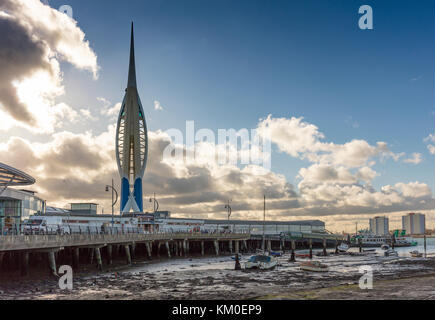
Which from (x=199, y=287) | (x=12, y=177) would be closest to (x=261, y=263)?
(x=199, y=287)

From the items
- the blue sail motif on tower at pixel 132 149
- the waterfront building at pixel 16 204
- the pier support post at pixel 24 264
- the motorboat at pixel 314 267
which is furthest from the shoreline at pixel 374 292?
the blue sail motif on tower at pixel 132 149

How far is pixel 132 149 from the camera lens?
14500 cm

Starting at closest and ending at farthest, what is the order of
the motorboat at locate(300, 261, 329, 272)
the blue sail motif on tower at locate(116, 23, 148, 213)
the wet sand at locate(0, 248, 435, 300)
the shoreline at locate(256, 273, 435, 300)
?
the shoreline at locate(256, 273, 435, 300), the wet sand at locate(0, 248, 435, 300), the motorboat at locate(300, 261, 329, 272), the blue sail motif on tower at locate(116, 23, 148, 213)

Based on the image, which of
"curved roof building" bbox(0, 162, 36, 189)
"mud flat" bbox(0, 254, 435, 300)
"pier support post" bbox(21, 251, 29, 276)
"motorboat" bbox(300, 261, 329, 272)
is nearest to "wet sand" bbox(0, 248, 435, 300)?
"mud flat" bbox(0, 254, 435, 300)

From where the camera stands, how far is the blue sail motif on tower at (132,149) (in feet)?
470

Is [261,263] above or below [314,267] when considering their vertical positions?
above

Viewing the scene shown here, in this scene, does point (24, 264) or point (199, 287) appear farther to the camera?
point (24, 264)

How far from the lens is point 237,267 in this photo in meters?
55.4

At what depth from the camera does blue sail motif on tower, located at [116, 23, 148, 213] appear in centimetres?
14312

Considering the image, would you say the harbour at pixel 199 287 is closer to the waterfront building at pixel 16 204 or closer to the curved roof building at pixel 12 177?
the curved roof building at pixel 12 177

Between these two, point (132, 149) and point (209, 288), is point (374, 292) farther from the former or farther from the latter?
point (132, 149)

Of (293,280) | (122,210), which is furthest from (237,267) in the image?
(122,210)

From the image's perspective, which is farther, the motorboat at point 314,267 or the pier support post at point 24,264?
the motorboat at point 314,267

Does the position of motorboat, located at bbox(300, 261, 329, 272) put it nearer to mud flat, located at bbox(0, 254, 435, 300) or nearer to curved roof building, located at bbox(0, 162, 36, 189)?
mud flat, located at bbox(0, 254, 435, 300)
